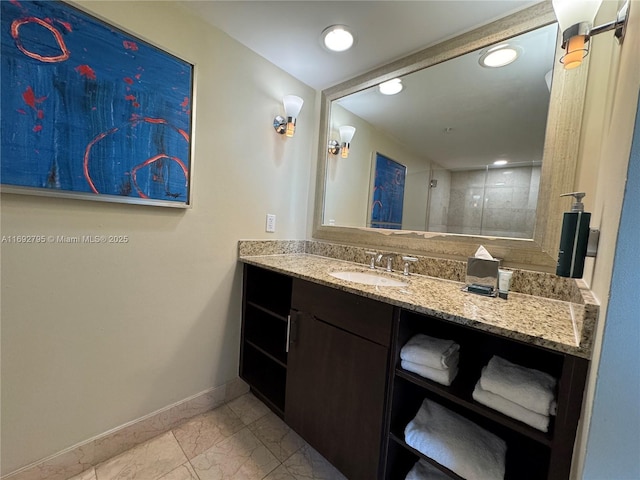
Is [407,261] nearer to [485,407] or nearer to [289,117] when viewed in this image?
[485,407]

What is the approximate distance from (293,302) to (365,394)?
1.67 ft

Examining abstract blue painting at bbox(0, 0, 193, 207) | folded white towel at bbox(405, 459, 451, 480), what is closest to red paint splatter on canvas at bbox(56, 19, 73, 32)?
abstract blue painting at bbox(0, 0, 193, 207)

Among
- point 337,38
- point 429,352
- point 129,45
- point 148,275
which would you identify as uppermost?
point 337,38

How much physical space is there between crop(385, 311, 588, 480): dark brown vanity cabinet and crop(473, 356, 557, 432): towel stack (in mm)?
21

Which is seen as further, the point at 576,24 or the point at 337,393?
the point at 337,393

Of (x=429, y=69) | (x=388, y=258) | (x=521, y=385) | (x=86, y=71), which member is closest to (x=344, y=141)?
(x=429, y=69)

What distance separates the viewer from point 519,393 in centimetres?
71

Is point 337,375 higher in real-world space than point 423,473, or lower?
A: higher

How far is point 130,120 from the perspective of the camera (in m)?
1.11

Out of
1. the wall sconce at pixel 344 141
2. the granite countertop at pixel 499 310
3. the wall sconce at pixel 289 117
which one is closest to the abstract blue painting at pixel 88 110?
the wall sconce at pixel 289 117

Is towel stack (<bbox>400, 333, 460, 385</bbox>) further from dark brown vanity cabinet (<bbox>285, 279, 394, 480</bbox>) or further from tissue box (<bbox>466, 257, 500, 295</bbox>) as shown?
tissue box (<bbox>466, 257, 500, 295</bbox>)

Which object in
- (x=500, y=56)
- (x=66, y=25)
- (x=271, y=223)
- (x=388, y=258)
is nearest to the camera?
(x=66, y=25)

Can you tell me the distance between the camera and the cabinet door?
96 centimetres

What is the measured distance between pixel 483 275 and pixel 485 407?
521 mm
